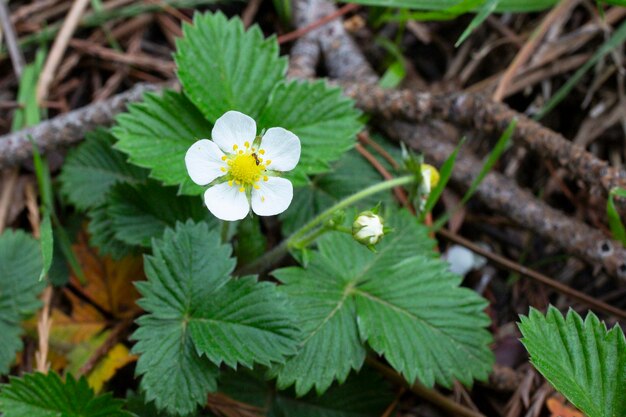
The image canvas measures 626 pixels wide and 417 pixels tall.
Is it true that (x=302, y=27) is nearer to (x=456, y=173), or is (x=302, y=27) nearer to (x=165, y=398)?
(x=456, y=173)

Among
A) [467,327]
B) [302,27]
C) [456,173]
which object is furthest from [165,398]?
[302,27]

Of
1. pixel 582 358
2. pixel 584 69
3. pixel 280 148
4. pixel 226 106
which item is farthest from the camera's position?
pixel 584 69

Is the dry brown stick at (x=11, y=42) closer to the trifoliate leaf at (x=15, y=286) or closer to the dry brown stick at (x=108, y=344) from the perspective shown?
the trifoliate leaf at (x=15, y=286)

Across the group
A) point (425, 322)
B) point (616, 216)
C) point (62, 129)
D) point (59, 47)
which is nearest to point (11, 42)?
point (59, 47)

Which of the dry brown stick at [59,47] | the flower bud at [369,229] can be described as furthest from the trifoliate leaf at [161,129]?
the dry brown stick at [59,47]

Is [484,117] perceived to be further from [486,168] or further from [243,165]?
[243,165]

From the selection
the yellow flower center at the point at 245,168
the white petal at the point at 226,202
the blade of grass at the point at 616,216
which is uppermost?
the yellow flower center at the point at 245,168
